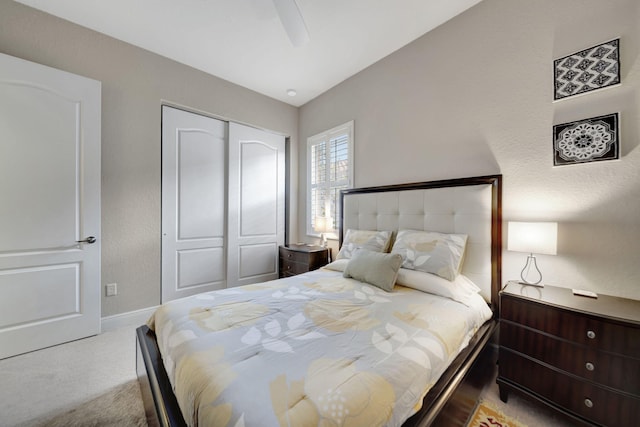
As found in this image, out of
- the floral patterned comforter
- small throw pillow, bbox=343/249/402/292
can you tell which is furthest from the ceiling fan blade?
the floral patterned comforter

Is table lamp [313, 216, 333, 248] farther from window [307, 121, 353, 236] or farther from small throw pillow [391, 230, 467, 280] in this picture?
small throw pillow [391, 230, 467, 280]

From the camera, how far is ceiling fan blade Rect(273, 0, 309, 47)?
1.50 meters

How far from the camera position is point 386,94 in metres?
2.69

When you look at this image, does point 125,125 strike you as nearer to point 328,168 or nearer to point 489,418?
point 328,168

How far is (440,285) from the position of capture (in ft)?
5.59

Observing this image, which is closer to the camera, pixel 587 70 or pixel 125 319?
pixel 587 70

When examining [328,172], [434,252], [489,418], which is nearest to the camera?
[489,418]

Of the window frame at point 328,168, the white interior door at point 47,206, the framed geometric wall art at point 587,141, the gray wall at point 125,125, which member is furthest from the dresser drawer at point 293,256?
the framed geometric wall art at point 587,141

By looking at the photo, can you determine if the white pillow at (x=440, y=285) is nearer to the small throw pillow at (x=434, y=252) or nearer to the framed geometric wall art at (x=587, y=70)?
the small throw pillow at (x=434, y=252)

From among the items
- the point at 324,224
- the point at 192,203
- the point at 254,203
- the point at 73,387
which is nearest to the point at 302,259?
the point at 324,224

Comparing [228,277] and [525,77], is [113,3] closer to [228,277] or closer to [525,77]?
[228,277]

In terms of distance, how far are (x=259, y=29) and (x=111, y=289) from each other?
3001 millimetres

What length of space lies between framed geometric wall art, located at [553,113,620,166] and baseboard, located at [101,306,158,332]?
3984 millimetres

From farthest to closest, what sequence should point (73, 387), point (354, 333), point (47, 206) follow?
point (47, 206) → point (73, 387) → point (354, 333)
